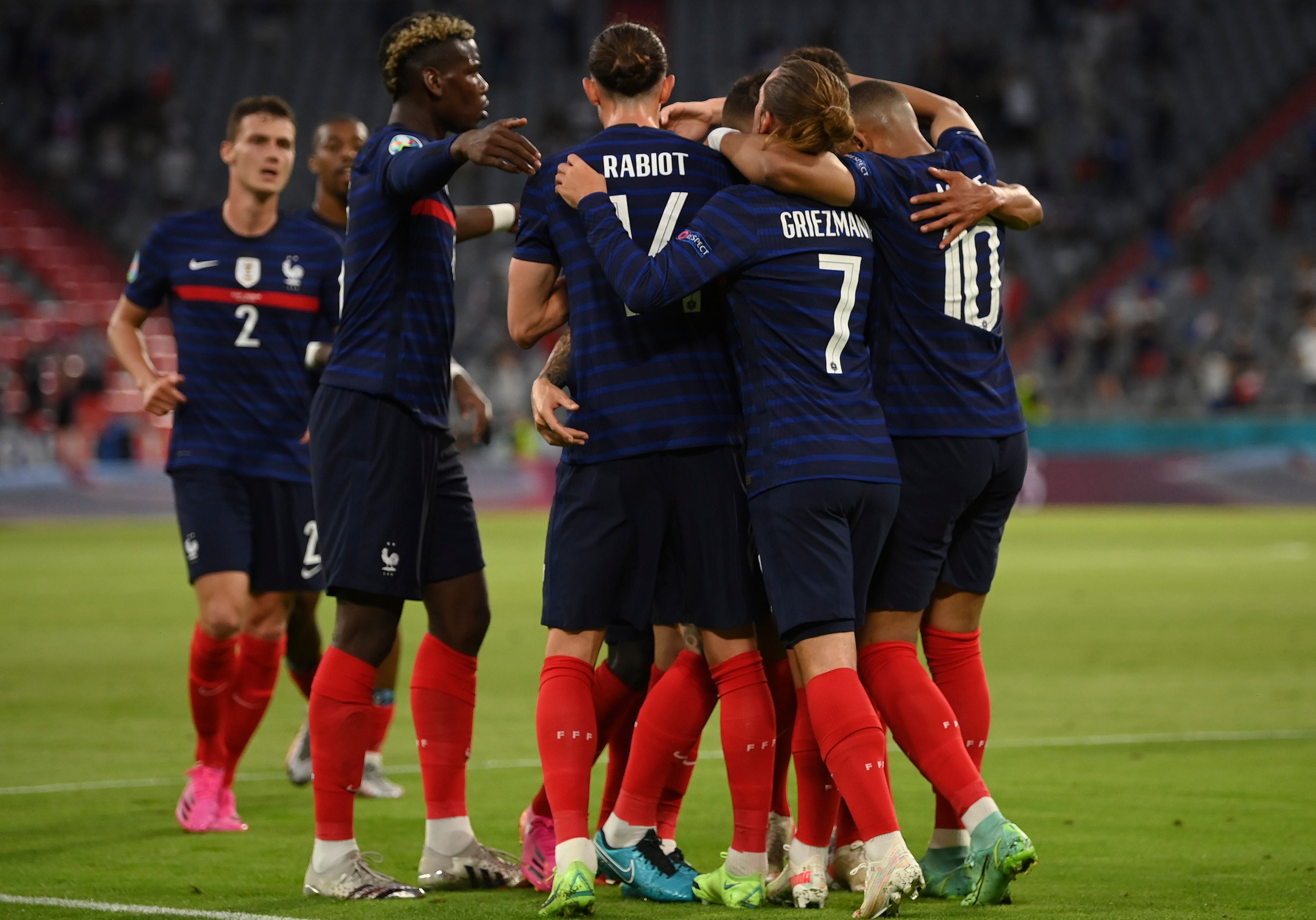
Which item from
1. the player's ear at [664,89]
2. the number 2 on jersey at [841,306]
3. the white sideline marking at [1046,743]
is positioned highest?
the player's ear at [664,89]

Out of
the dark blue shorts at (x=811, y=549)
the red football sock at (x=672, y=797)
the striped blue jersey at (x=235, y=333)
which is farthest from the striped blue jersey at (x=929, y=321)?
the striped blue jersey at (x=235, y=333)

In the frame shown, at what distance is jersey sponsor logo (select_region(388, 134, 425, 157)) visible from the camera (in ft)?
16.4

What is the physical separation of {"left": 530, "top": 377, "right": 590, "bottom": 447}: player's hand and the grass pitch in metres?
1.33

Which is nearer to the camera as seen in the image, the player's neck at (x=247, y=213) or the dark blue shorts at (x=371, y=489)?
the dark blue shorts at (x=371, y=489)

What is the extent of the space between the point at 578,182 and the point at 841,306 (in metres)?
0.82

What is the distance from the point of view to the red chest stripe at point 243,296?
6.76 m

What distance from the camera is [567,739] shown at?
15.6ft

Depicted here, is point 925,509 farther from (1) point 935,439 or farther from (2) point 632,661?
(2) point 632,661

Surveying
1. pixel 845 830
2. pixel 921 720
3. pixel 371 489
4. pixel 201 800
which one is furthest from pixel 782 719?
pixel 201 800

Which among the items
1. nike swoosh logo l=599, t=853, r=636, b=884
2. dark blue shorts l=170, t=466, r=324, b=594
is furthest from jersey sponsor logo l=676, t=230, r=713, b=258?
dark blue shorts l=170, t=466, r=324, b=594

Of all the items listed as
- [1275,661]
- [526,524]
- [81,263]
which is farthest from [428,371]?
[81,263]

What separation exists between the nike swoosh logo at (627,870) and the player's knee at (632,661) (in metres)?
0.61

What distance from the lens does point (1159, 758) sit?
24.2ft

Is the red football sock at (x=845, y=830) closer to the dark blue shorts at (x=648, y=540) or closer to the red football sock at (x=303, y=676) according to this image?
the dark blue shorts at (x=648, y=540)
